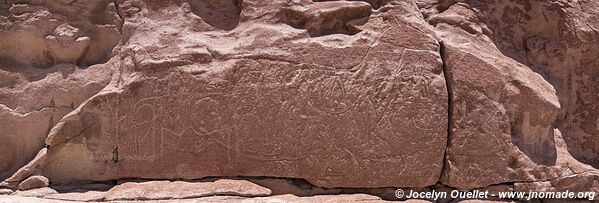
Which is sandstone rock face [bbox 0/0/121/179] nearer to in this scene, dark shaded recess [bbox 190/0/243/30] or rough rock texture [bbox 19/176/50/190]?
rough rock texture [bbox 19/176/50/190]

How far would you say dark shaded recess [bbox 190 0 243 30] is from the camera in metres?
3.80

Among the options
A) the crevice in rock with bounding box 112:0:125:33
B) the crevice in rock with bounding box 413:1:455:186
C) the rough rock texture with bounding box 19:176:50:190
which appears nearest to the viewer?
the rough rock texture with bounding box 19:176:50:190

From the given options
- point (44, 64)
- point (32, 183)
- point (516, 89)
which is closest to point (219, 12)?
point (44, 64)

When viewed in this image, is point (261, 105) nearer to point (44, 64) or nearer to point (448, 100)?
point (448, 100)

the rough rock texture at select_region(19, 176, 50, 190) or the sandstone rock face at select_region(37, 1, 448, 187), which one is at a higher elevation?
the sandstone rock face at select_region(37, 1, 448, 187)

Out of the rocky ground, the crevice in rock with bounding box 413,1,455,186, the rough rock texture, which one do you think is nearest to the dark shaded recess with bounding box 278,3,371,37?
the rocky ground

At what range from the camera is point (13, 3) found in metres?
3.75

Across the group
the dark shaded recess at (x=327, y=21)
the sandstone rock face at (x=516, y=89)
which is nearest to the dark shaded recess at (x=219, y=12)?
the dark shaded recess at (x=327, y=21)

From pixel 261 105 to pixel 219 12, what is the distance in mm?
723

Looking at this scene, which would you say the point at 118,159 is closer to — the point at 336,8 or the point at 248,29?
the point at 248,29

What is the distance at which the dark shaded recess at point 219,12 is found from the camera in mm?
3805

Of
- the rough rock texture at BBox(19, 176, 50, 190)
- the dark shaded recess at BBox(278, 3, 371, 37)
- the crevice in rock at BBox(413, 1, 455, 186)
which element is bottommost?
the rough rock texture at BBox(19, 176, 50, 190)

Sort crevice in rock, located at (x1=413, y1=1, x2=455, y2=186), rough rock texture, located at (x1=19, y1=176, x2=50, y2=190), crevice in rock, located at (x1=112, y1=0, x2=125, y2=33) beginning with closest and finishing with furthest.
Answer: rough rock texture, located at (x1=19, y1=176, x2=50, y2=190)
crevice in rock, located at (x1=413, y1=1, x2=455, y2=186)
crevice in rock, located at (x1=112, y1=0, x2=125, y2=33)

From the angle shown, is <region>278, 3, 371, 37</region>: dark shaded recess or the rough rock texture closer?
the rough rock texture
